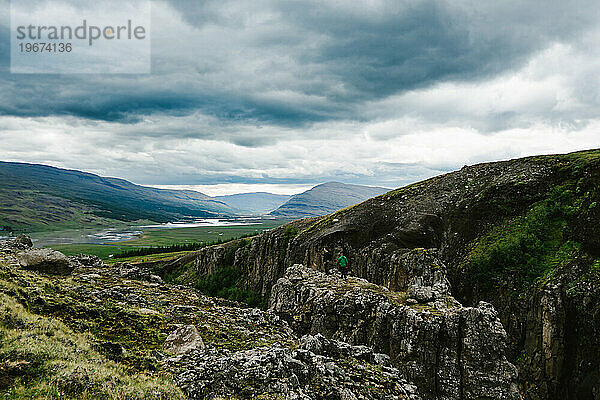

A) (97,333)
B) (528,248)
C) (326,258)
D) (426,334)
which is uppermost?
(528,248)

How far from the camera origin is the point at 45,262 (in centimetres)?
2444

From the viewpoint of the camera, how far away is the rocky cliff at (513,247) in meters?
25.2

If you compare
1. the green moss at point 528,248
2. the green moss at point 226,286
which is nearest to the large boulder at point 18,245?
the green moss at point 226,286

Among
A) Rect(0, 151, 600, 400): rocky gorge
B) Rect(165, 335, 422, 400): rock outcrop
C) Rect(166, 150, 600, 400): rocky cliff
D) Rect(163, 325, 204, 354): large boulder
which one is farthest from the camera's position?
Rect(166, 150, 600, 400): rocky cliff

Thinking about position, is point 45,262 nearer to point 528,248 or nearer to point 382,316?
point 382,316

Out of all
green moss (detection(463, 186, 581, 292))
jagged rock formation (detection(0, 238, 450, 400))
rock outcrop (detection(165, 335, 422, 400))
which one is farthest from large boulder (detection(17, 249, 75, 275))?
green moss (detection(463, 186, 581, 292))

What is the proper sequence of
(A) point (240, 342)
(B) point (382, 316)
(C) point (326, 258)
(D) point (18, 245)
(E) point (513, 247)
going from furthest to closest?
(C) point (326, 258) → (E) point (513, 247) → (D) point (18, 245) → (B) point (382, 316) → (A) point (240, 342)

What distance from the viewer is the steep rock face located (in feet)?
56.6

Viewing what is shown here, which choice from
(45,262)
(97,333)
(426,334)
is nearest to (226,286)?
(45,262)

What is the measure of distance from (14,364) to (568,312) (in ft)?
115

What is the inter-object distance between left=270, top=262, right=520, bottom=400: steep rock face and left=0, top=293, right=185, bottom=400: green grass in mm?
13228

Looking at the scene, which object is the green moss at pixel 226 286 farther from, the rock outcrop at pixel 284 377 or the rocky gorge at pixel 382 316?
the rock outcrop at pixel 284 377

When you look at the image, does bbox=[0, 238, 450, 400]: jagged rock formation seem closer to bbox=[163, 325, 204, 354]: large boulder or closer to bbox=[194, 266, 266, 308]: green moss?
bbox=[163, 325, 204, 354]: large boulder

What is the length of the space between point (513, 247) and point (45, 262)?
44.8 m
